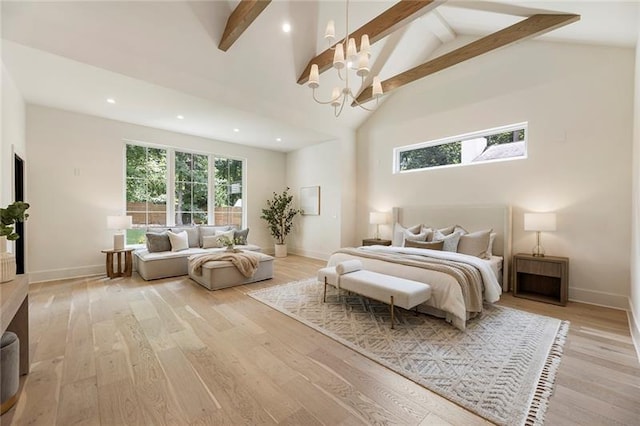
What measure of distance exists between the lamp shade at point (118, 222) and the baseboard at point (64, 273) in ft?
3.12

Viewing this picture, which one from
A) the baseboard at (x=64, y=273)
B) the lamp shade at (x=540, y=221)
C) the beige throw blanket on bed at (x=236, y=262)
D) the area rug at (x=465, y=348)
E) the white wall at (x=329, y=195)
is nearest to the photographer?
the area rug at (x=465, y=348)

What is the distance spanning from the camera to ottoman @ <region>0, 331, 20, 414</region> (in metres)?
1.52

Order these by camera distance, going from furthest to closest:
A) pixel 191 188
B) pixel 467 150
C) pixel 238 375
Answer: pixel 191 188
pixel 467 150
pixel 238 375

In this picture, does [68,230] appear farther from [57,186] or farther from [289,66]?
[289,66]

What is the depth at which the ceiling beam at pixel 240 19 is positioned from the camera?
2917 mm

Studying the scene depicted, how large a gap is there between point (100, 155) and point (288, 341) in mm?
4958

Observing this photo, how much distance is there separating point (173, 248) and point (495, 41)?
6116 mm

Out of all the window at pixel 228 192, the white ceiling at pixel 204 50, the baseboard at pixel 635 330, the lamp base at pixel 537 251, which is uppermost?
the white ceiling at pixel 204 50

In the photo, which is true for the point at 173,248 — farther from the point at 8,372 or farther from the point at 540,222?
the point at 540,222

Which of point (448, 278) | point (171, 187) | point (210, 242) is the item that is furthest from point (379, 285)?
point (171, 187)

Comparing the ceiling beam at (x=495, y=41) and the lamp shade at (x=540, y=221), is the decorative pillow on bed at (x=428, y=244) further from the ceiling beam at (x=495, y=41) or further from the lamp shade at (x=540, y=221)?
the ceiling beam at (x=495, y=41)

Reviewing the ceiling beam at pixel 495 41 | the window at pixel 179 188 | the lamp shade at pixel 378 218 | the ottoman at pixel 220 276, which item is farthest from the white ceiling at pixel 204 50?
the ottoman at pixel 220 276

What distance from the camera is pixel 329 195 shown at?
640 centimetres

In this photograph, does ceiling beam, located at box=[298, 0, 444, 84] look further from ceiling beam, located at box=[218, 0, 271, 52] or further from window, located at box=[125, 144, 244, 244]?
window, located at box=[125, 144, 244, 244]
